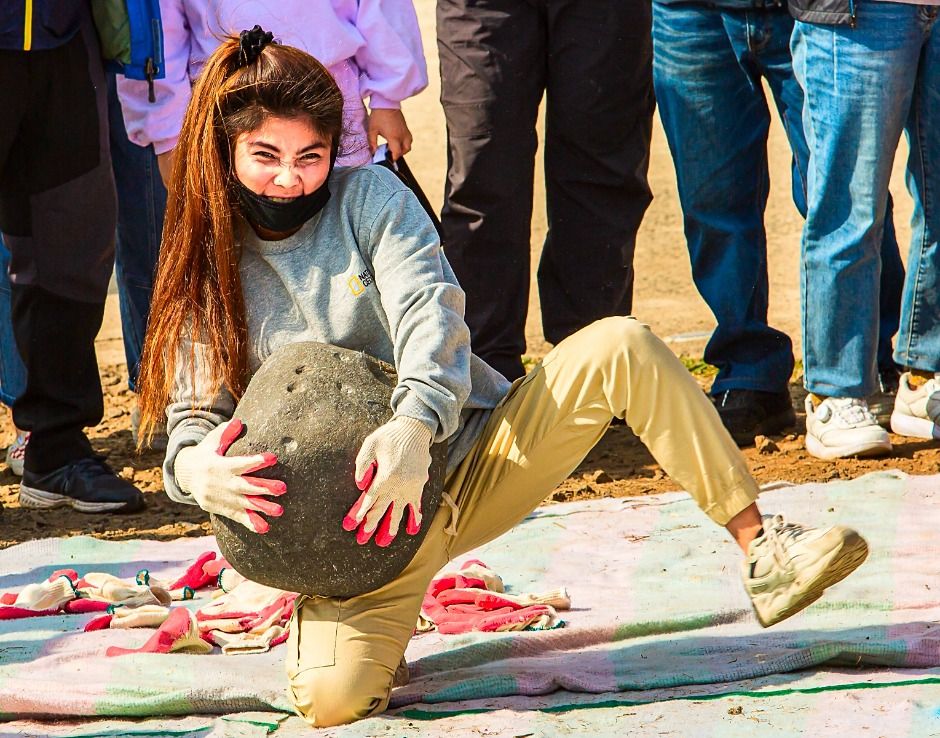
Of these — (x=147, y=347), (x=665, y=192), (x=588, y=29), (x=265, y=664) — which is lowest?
(x=665, y=192)

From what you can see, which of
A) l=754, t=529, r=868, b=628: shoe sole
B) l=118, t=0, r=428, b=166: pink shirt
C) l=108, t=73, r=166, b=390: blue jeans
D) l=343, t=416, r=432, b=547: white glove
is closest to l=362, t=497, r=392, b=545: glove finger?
l=343, t=416, r=432, b=547: white glove

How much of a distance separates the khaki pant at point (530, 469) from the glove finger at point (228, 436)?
1.45 feet

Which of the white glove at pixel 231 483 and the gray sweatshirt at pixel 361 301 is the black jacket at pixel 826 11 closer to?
the gray sweatshirt at pixel 361 301

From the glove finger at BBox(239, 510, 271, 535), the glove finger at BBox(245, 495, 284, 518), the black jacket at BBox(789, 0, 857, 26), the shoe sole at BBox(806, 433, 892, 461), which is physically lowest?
the shoe sole at BBox(806, 433, 892, 461)

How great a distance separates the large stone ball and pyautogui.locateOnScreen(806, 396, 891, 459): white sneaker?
2.21m

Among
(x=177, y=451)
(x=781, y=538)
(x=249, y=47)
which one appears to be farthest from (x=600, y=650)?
(x=249, y=47)

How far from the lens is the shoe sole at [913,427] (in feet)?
17.0

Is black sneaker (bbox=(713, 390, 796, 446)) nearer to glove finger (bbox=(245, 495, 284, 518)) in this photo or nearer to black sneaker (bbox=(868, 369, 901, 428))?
black sneaker (bbox=(868, 369, 901, 428))

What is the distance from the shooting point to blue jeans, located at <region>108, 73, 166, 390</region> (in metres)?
5.75

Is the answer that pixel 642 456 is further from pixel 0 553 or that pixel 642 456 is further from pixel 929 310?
pixel 0 553

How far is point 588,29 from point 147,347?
2335mm

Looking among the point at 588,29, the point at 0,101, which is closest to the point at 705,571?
the point at 588,29

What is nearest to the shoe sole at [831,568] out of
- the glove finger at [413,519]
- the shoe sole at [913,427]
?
the glove finger at [413,519]

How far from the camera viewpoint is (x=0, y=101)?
466 cm
